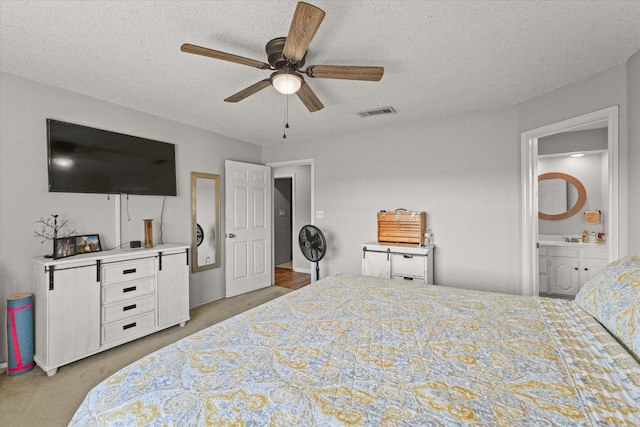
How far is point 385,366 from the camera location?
1042 millimetres

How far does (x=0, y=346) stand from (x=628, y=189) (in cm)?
487

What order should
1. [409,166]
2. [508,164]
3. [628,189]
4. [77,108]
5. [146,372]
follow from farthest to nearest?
[409,166]
[508,164]
[77,108]
[628,189]
[146,372]

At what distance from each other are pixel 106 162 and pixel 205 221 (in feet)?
4.32

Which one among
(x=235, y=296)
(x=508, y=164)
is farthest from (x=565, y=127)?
(x=235, y=296)

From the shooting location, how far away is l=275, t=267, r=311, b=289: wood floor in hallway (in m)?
4.72

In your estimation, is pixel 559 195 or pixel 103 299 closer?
pixel 103 299

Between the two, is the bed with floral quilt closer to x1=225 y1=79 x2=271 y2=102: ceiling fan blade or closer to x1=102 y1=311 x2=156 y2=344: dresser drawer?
x1=225 y1=79 x2=271 y2=102: ceiling fan blade

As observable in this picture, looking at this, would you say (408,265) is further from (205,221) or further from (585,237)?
(205,221)

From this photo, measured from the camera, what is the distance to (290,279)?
201 inches

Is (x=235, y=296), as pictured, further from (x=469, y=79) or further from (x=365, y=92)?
(x=469, y=79)

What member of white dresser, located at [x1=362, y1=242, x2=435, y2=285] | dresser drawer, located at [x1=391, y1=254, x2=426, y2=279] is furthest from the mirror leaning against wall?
dresser drawer, located at [x1=391, y1=254, x2=426, y2=279]

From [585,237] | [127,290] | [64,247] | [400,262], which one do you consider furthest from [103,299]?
[585,237]

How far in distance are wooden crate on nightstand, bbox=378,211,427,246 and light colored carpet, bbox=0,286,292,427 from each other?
8.10 ft

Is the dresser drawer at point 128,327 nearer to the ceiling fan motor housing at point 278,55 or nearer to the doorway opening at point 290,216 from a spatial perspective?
the doorway opening at point 290,216
